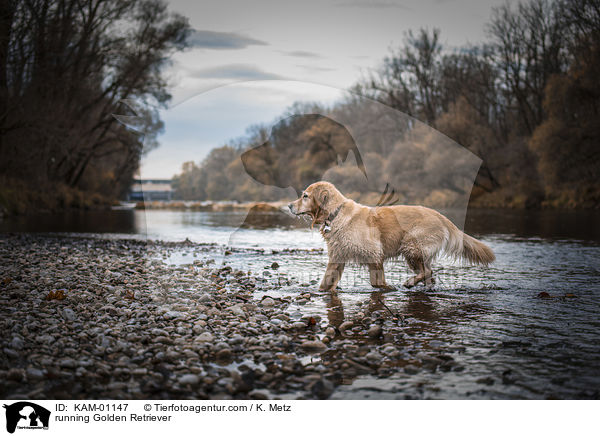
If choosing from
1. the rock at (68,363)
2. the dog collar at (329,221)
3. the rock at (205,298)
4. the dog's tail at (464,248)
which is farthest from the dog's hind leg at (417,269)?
the rock at (68,363)

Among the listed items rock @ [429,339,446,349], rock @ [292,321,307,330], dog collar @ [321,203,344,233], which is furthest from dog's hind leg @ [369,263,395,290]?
rock @ [429,339,446,349]

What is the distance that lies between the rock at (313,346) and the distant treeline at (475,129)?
4.38 metres

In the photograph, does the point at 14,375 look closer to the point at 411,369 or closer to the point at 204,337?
the point at 204,337

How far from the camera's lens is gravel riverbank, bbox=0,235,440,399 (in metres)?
3.89

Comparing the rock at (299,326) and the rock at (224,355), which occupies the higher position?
the rock at (299,326)

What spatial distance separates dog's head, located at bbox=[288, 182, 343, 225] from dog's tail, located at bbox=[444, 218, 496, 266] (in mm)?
2106

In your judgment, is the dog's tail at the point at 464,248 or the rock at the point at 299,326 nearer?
the rock at the point at 299,326

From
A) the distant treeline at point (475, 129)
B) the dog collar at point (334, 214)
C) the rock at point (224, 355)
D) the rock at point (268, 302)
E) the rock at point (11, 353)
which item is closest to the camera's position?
the rock at point (11, 353)

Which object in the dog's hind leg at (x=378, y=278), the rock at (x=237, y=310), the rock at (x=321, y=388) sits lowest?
the rock at (x=321, y=388)

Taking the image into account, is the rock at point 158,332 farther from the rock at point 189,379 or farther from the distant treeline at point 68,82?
the distant treeline at point 68,82

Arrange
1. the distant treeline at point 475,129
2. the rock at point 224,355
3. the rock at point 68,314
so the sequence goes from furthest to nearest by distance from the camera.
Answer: the distant treeline at point 475,129 < the rock at point 68,314 < the rock at point 224,355

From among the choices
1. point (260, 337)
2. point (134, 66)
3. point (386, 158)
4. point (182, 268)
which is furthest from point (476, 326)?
point (134, 66)

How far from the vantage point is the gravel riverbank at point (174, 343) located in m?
3.89
